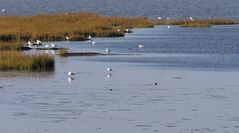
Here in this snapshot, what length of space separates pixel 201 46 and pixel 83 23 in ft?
49.5

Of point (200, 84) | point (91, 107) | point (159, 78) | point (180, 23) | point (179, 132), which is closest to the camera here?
point (179, 132)

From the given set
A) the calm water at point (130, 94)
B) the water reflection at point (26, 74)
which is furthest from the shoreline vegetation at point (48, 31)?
the calm water at point (130, 94)

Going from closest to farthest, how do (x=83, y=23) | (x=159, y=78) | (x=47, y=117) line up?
(x=47, y=117), (x=159, y=78), (x=83, y=23)

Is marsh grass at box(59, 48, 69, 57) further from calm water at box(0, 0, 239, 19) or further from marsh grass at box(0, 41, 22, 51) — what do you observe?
calm water at box(0, 0, 239, 19)

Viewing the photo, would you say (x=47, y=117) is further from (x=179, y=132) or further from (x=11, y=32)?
(x=11, y=32)

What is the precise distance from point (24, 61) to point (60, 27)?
21.2m

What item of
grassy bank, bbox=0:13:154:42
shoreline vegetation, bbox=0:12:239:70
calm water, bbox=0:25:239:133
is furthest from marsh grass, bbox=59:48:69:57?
grassy bank, bbox=0:13:154:42

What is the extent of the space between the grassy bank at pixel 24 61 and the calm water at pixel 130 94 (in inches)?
25.6

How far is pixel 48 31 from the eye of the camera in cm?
5297

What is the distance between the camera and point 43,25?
5622cm

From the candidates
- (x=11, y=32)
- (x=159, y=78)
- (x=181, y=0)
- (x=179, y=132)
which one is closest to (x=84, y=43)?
(x=11, y=32)

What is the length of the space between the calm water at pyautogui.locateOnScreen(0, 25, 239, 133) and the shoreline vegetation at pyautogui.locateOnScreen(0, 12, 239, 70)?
90cm

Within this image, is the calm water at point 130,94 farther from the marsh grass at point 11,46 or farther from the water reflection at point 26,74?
the marsh grass at point 11,46

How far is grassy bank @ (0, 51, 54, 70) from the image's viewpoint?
35.0 metres
